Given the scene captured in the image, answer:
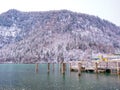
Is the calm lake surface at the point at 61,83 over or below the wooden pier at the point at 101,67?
below

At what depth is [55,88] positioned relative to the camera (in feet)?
173

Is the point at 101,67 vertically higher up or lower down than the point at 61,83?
higher up

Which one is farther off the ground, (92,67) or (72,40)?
(72,40)

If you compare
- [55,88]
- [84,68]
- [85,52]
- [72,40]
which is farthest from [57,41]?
[55,88]

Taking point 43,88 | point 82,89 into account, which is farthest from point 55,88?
point 82,89

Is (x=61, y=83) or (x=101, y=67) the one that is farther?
(x=101, y=67)

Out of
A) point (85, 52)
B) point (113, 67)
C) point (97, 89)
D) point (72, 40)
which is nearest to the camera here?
point (97, 89)

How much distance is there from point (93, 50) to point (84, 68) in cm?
9041

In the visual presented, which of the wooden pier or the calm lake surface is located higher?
the wooden pier

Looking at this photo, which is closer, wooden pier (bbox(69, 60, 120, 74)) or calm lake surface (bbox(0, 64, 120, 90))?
calm lake surface (bbox(0, 64, 120, 90))

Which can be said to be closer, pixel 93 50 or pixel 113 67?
pixel 113 67

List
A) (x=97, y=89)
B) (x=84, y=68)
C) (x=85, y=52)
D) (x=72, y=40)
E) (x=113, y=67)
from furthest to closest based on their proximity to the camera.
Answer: (x=72, y=40)
(x=85, y=52)
(x=84, y=68)
(x=113, y=67)
(x=97, y=89)

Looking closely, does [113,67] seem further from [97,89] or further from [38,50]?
[38,50]

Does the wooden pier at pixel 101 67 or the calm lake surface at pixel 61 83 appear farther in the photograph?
the wooden pier at pixel 101 67
